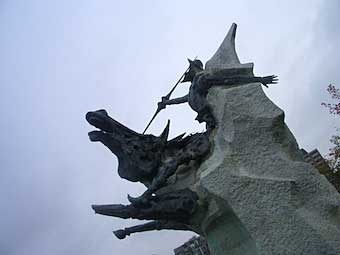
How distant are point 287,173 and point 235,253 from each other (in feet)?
3.67

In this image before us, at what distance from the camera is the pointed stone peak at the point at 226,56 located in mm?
5152

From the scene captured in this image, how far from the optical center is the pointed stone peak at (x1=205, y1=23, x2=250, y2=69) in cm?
515

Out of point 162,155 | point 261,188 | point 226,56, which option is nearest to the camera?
point 261,188

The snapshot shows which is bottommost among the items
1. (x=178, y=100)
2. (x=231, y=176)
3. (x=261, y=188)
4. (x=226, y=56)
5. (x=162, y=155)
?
(x=261, y=188)

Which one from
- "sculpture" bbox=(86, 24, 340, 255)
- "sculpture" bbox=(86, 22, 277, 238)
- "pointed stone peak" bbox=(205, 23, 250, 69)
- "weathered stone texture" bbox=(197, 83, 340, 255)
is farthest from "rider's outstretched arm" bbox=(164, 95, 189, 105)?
"weathered stone texture" bbox=(197, 83, 340, 255)

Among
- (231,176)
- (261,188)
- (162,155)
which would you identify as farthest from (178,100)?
(261,188)

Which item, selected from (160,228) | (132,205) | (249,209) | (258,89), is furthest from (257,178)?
(160,228)

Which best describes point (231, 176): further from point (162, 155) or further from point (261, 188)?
point (162, 155)

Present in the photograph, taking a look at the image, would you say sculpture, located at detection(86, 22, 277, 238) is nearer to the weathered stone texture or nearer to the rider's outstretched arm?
the weathered stone texture

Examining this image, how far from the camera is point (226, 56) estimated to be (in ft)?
17.5

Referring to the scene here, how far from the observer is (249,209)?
3699mm

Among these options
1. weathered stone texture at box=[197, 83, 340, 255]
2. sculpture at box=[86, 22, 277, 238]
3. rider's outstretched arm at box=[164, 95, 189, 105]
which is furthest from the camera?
rider's outstretched arm at box=[164, 95, 189, 105]

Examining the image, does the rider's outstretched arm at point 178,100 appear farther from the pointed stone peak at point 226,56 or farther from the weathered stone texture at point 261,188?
the weathered stone texture at point 261,188

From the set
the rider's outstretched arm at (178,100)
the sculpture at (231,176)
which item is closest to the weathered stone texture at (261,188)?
the sculpture at (231,176)
